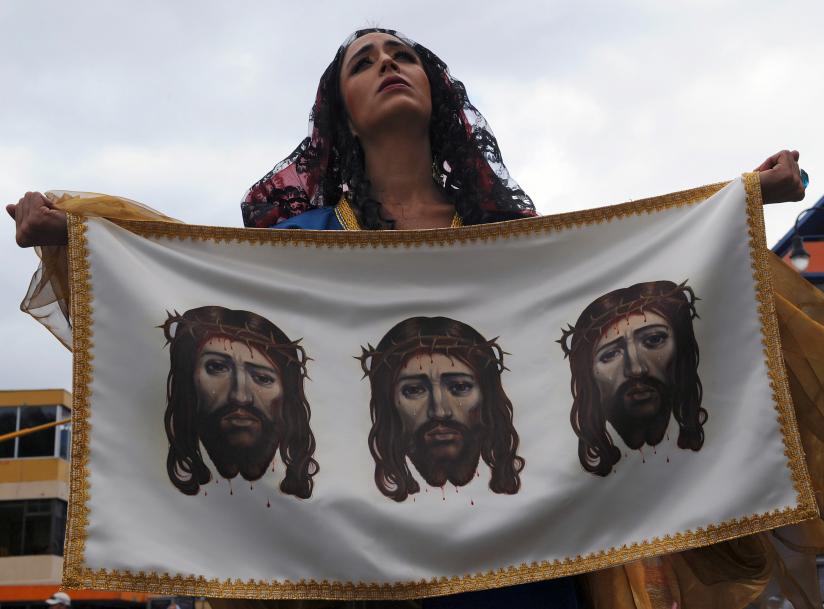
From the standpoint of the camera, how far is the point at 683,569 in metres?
3.08

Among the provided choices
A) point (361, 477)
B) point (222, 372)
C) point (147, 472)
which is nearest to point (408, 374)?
point (361, 477)

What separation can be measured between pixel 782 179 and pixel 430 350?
3.92 feet

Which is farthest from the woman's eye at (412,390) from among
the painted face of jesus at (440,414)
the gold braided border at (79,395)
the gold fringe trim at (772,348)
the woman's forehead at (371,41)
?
the woman's forehead at (371,41)

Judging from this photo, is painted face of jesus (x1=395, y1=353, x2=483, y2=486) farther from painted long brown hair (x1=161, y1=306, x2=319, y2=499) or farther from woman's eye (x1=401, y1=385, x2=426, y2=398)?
painted long brown hair (x1=161, y1=306, x2=319, y2=499)

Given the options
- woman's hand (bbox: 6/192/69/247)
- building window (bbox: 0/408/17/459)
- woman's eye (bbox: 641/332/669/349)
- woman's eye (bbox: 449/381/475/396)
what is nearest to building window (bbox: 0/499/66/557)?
building window (bbox: 0/408/17/459)

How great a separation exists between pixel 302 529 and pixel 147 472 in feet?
1.45

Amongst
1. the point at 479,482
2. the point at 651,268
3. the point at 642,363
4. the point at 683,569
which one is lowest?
the point at 683,569

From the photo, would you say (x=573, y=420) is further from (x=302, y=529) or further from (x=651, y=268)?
(x=302, y=529)

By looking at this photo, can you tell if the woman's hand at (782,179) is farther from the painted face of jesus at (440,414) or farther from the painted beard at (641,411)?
the painted face of jesus at (440,414)

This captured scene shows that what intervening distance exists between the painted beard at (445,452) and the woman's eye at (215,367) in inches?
22.2

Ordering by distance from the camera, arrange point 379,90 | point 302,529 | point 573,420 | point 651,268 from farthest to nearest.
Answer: point 379,90, point 651,268, point 573,420, point 302,529

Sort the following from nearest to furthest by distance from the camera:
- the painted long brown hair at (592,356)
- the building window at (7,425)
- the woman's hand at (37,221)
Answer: the painted long brown hair at (592,356) < the woman's hand at (37,221) < the building window at (7,425)

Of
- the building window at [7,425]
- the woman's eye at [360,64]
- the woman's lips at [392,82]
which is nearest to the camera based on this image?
the woman's lips at [392,82]

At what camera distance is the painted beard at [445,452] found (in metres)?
2.93
